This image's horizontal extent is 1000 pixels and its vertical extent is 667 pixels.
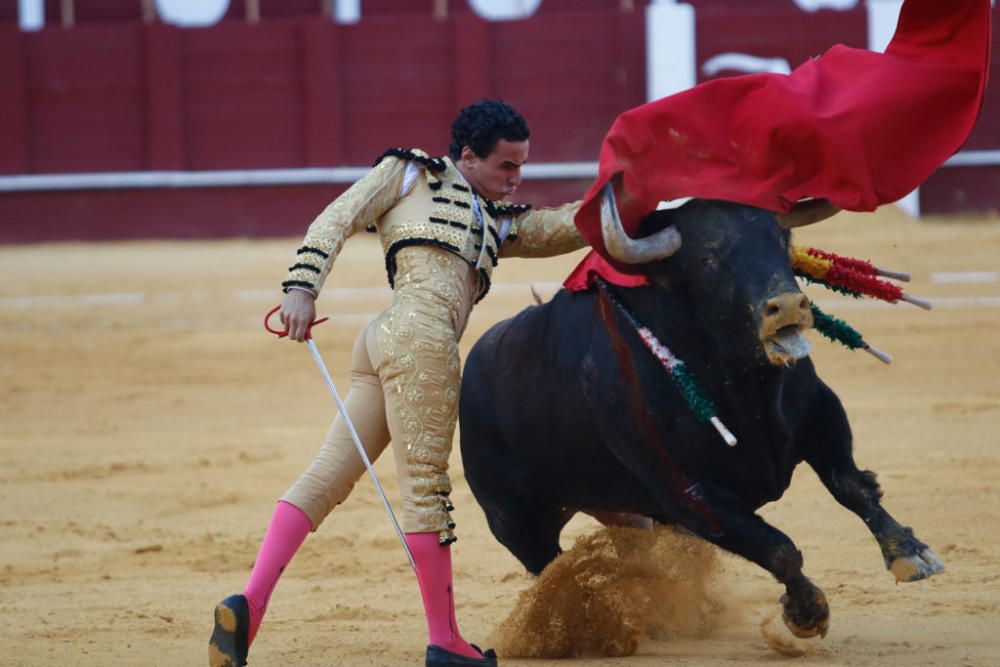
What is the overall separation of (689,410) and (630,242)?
37 cm

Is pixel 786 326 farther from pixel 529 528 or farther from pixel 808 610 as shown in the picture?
pixel 529 528

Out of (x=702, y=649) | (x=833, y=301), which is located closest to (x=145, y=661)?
(x=702, y=649)

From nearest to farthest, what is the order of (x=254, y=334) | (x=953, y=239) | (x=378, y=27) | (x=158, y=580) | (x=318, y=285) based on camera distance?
(x=318, y=285) < (x=158, y=580) < (x=254, y=334) < (x=953, y=239) < (x=378, y=27)

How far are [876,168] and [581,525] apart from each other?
83.3 inches

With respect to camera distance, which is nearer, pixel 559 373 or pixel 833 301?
pixel 559 373

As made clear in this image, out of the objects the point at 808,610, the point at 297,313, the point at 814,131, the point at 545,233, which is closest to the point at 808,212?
the point at 814,131

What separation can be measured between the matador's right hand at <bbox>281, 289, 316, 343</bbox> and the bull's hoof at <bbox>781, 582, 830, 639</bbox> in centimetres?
107

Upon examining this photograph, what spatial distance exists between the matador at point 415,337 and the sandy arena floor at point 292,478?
1.10ft

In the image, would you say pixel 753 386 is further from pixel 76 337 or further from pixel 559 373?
pixel 76 337

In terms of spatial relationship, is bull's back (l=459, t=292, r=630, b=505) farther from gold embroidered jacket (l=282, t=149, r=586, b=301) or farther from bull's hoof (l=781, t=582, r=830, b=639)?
bull's hoof (l=781, t=582, r=830, b=639)

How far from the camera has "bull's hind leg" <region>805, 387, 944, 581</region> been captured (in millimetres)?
3264

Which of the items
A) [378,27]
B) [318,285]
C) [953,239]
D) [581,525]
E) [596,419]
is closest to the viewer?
[318,285]

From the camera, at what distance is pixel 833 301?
9.03m

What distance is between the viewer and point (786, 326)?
3078mm
